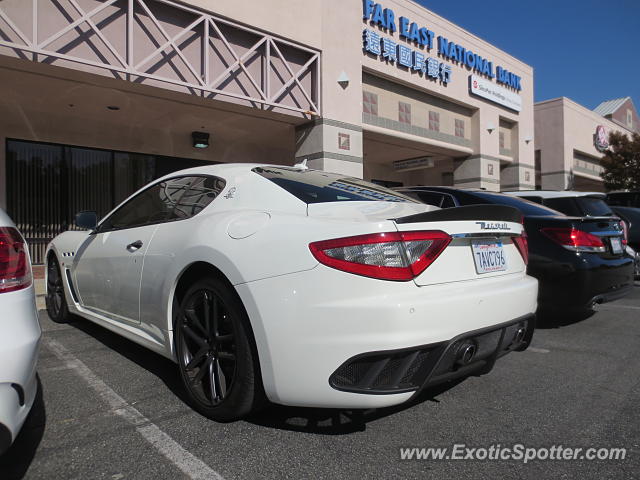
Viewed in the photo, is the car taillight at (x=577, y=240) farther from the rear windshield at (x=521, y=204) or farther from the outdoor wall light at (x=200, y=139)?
the outdoor wall light at (x=200, y=139)

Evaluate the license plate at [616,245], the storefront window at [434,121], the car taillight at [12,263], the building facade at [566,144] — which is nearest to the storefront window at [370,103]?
the storefront window at [434,121]

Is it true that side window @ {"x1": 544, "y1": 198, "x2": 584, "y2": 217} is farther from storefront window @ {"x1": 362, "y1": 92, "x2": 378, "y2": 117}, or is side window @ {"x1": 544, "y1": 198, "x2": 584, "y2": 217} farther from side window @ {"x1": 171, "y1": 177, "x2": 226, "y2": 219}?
storefront window @ {"x1": 362, "y1": 92, "x2": 378, "y2": 117}

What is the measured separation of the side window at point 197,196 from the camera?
2795mm

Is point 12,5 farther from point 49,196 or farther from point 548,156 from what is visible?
point 548,156

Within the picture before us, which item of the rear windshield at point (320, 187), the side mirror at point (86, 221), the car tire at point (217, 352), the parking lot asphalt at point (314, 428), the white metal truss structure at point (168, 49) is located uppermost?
the white metal truss structure at point (168, 49)

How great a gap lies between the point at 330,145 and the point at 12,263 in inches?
383

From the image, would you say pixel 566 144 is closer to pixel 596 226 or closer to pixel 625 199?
pixel 625 199

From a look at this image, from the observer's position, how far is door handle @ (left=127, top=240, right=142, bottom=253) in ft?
9.86

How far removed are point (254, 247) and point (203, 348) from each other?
68 centimetres

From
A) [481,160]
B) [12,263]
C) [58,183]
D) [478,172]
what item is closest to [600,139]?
[481,160]

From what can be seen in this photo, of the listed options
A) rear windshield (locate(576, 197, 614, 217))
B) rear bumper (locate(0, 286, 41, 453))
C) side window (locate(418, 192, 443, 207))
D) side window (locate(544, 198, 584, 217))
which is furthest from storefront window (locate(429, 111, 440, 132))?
rear bumper (locate(0, 286, 41, 453))

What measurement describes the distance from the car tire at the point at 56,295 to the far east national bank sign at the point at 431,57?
10.3 meters

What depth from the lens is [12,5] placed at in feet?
23.7

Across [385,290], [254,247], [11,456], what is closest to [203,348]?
[254,247]
